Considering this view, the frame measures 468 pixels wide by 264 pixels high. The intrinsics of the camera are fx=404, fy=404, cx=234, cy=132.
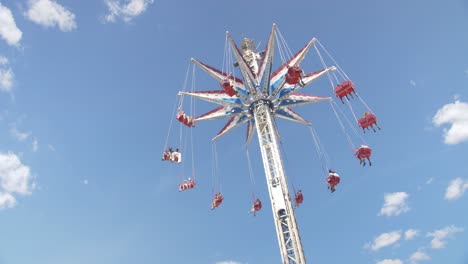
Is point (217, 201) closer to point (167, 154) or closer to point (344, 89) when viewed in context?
point (167, 154)

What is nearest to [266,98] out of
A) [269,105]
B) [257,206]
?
[269,105]

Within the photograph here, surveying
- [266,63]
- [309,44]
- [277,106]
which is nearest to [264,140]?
[277,106]

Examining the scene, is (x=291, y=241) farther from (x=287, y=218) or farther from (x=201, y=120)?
(x=201, y=120)

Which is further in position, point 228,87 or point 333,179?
point 333,179

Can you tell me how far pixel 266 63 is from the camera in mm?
33125

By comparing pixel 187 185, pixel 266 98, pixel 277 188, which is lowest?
pixel 277 188

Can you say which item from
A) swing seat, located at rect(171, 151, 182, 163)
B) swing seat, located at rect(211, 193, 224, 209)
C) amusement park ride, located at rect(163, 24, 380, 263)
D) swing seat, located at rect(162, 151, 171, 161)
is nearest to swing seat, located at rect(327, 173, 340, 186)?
amusement park ride, located at rect(163, 24, 380, 263)

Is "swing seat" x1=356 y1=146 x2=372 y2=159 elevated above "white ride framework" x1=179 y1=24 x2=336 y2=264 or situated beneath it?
situated beneath

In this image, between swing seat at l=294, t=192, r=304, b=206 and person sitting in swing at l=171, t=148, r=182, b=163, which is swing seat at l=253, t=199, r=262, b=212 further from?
person sitting in swing at l=171, t=148, r=182, b=163

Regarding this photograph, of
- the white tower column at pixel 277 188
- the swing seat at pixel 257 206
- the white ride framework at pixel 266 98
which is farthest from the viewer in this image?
the swing seat at pixel 257 206

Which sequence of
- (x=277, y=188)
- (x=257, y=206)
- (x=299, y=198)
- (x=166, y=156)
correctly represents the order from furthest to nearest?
1. (x=257, y=206)
2. (x=299, y=198)
3. (x=166, y=156)
4. (x=277, y=188)

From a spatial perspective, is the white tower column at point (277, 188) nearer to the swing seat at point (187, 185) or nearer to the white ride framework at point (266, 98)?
the white ride framework at point (266, 98)

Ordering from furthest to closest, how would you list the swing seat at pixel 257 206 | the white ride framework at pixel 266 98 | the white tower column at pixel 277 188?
1. the swing seat at pixel 257 206
2. the white ride framework at pixel 266 98
3. the white tower column at pixel 277 188

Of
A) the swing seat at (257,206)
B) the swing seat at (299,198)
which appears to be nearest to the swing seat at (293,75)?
the swing seat at (299,198)
